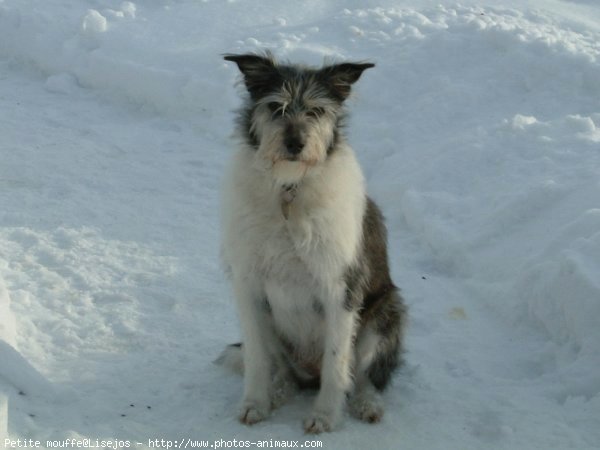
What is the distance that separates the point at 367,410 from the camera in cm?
442

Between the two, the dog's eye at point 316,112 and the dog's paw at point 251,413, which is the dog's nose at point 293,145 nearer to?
the dog's eye at point 316,112

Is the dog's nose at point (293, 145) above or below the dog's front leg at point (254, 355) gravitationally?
above

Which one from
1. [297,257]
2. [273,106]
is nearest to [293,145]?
[273,106]

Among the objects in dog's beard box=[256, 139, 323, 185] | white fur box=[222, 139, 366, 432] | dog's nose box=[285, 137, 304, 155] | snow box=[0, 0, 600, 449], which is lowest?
snow box=[0, 0, 600, 449]

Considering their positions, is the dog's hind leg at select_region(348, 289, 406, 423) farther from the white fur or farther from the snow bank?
the snow bank

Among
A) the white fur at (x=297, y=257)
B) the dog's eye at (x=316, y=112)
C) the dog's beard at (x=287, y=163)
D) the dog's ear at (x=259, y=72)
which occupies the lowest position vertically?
the white fur at (x=297, y=257)

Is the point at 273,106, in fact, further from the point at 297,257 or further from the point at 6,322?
the point at 6,322

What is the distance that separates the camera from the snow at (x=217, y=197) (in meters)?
4.44

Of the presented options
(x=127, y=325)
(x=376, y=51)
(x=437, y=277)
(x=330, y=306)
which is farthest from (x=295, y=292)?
(x=376, y=51)

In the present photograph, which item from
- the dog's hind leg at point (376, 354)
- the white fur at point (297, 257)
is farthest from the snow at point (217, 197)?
the white fur at point (297, 257)

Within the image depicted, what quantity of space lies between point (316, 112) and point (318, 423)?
1.54 meters

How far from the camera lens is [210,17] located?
10227 millimetres

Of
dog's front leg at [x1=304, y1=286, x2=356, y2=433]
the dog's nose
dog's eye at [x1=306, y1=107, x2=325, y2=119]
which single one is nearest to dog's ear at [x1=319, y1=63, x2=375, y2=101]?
dog's eye at [x1=306, y1=107, x2=325, y2=119]

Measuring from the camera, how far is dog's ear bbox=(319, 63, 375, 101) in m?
4.16
